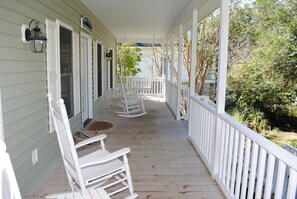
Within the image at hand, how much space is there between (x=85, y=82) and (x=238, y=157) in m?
3.99

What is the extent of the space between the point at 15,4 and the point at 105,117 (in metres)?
4.18

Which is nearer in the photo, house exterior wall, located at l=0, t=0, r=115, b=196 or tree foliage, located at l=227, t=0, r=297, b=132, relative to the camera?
house exterior wall, located at l=0, t=0, r=115, b=196

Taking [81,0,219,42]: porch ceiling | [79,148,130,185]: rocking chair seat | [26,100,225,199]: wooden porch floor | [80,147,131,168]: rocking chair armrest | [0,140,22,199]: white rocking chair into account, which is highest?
[81,0,219,42]: porch ceiling

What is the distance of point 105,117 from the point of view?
6266mm

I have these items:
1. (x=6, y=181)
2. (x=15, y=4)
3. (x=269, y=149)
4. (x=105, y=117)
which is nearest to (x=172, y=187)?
(x=269, y=149)

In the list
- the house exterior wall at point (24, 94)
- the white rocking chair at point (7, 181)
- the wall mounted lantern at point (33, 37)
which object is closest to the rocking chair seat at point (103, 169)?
the house exterior wall at point (24, 94)

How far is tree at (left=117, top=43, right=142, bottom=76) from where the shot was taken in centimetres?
1254

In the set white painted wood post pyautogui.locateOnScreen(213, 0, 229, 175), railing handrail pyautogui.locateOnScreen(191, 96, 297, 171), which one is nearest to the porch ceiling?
white painted wood post pyautogui.locateOnScreen(213, 0, 229, 175)

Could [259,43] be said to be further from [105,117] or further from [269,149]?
[269,149]

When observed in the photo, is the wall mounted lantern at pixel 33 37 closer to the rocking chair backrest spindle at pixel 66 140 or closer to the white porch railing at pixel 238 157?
the rocking chair backrest spindle at pixel 66 140

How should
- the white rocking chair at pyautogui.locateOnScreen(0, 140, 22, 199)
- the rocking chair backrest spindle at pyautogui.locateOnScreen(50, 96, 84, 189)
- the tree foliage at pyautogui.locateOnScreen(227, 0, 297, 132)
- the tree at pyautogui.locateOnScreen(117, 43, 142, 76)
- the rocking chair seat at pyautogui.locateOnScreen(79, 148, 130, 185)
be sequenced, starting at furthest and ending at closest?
the tree at pyautogui.locateOnScreen(117, 43, 142, 76), the tree foliage at pyautogui.locateOnScreen(227, 0, 297, 132), the rocking chair seat at pyautogui.locateOnScreen(79, 148, 130, 185), the rocking chair backrest spindle at pyautogui.locateOnScreen(50, 96, 84, 189), the white rocking chair at pyautogui.locateOnScreen(0, 140, 22, 199)

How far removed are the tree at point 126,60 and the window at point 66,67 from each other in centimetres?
818

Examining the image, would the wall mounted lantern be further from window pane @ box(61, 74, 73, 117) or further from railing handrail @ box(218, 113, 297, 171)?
railing handrail @ box(218, 113, 297, 171)

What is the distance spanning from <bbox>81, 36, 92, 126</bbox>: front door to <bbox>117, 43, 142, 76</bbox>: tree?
6.75m
